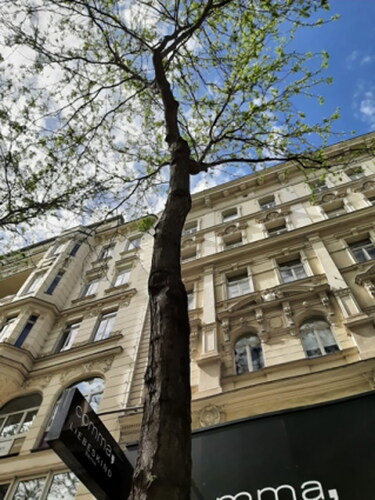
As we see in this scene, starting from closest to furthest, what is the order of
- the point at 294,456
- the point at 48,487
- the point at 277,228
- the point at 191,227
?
the point at 294,456, the point at 48,487, the point at 277,228, the point at 191,227

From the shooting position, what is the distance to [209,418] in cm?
803

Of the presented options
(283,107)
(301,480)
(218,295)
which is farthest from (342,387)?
(283,107)

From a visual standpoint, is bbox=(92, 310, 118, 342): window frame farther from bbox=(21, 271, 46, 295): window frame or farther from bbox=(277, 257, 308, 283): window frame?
bbox=(277, 257, 308, 283): window frame

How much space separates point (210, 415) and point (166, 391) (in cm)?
618

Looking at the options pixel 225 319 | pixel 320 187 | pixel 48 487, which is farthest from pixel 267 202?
pixel 48 487

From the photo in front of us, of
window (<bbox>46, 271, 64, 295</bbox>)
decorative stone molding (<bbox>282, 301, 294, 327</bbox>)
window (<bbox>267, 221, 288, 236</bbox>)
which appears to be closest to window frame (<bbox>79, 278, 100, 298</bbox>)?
window (<bbox>46, 271, 64, 295</bbox>)

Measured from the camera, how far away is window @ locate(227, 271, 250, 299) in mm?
12297

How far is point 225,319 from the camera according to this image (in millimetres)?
11023

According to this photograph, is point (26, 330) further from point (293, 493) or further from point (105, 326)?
point (293, 493)

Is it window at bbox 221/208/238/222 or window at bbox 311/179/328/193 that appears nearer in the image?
window at bbox 311/179/328/193

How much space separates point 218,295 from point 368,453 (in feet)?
24.6

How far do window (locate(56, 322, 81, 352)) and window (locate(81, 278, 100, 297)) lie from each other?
202 cm

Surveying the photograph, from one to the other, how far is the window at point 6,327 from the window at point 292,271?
1135 cm

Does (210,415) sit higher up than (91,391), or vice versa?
(91,391)
